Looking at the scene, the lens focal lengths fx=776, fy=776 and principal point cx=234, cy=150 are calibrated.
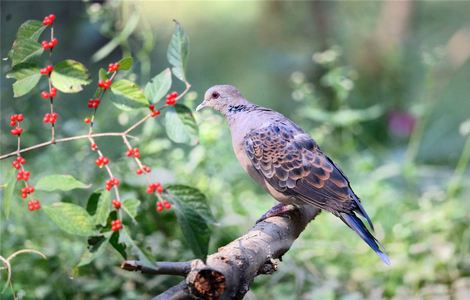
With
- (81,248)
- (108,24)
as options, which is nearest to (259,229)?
(81,248)

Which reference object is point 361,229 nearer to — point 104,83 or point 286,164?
point 286,164

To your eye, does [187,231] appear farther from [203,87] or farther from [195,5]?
[195,5]

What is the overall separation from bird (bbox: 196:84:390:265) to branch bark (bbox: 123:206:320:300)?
0.92ft

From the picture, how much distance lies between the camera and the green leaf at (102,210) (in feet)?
5.71

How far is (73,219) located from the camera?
5.78 feet

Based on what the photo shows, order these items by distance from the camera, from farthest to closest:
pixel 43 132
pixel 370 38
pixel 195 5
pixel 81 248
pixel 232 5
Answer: pixel 232 5 < pixel 195 5 < pixel 370 38 < pixel 43 132 < pixel 81 248

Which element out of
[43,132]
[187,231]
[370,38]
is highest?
[370,38]

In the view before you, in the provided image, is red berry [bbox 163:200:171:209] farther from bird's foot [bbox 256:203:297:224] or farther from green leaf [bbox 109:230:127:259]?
bird's foot [bbox 256:203:297:224]

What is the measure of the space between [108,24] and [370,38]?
13.7 ft

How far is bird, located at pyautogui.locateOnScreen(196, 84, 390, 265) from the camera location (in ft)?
7.91

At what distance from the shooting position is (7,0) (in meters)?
3.42

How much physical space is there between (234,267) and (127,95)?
1.61 feet

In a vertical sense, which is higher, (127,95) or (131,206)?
(127,95)

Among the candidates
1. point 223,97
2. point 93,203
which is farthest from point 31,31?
point 223,97
